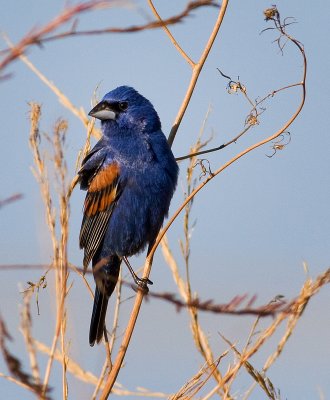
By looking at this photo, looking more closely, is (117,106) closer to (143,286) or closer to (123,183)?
(123,183)

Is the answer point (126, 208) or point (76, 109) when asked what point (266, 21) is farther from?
point (126, 208)

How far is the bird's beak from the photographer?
178 inches

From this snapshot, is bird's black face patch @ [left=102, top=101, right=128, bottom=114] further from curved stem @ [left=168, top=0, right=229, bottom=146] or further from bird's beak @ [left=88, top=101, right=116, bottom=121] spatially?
curved stem @ [left=168, top=0, right=229, bottom=146]

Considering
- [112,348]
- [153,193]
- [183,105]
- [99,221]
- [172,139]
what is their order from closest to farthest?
[112,348] → [183,105] → [172,139] → [153,193] → [99,221]

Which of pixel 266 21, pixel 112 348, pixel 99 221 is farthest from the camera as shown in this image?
pixel 99 221

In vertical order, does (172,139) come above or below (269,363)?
above

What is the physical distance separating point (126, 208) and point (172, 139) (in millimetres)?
972

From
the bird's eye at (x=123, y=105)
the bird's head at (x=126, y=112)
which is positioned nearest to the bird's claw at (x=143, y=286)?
the bird's head at (x=126, y=112)

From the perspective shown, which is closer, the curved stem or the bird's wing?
the curved stem

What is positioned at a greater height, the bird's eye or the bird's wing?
the bird's eye

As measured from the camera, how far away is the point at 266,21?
8.30 ft

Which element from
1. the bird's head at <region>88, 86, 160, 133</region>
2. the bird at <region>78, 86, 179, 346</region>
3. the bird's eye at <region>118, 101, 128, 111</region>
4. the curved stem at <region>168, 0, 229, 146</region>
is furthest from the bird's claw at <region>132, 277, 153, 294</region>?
the bird's eye at <region>118, 101, 128, 111</region>

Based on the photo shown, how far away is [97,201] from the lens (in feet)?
15.1

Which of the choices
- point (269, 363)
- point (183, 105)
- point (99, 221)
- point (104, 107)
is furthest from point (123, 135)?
Result: point (269, 363)
